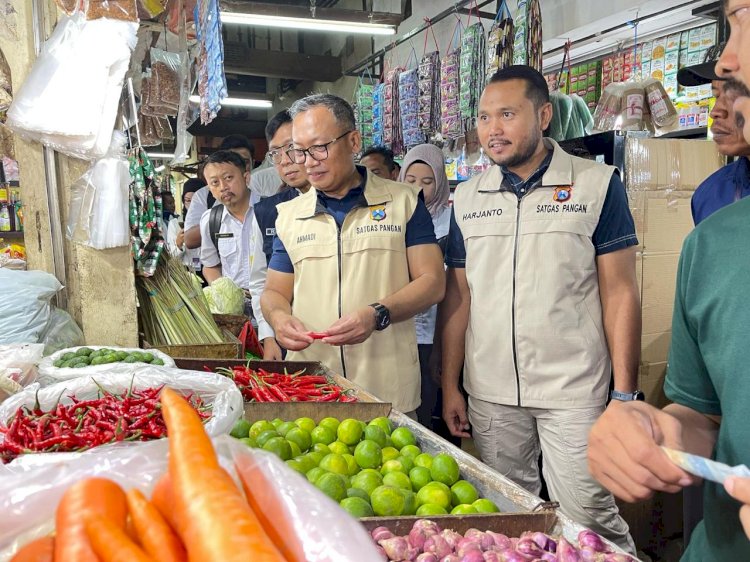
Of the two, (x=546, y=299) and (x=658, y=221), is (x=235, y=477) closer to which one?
(x=546, y=299)

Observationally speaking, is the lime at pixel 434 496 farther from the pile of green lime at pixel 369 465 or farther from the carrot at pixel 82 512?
the carrot at pixel 82 512

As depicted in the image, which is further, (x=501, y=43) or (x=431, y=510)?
(x=501, y=43)

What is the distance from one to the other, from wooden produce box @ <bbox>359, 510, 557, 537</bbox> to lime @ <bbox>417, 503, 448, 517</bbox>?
95 mm

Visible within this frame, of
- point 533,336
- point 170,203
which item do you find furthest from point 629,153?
point 170,203

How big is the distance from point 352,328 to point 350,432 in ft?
1.81

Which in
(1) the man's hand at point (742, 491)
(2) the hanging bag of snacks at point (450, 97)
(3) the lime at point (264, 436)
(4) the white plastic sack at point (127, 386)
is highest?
(2) the hanging bag of snacks at point (450, 97)

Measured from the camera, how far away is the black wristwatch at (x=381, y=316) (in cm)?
248

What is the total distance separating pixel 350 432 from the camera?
6.38 feet

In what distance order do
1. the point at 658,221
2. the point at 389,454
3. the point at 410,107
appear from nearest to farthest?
the point at 389,454
the point at 658,221
the point at 410,107

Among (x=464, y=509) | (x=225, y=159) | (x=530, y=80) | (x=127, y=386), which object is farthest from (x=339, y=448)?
(x=225, y=159)

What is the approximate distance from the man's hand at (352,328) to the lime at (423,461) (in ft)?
2.37

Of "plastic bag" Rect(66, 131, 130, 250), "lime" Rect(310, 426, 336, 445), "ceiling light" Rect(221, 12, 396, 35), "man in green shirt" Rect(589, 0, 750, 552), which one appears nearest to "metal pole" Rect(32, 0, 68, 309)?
"plastic bag" Rect(66, 131, 130, 250)

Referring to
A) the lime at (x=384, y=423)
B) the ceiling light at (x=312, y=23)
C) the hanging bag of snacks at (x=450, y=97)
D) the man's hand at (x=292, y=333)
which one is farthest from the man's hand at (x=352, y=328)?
the ceiling light at (x=312, y=23)

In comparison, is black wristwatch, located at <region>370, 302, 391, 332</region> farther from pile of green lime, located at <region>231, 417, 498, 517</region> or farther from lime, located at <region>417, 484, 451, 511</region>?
lime, located at <region>417, 484, 451, 511</region>
